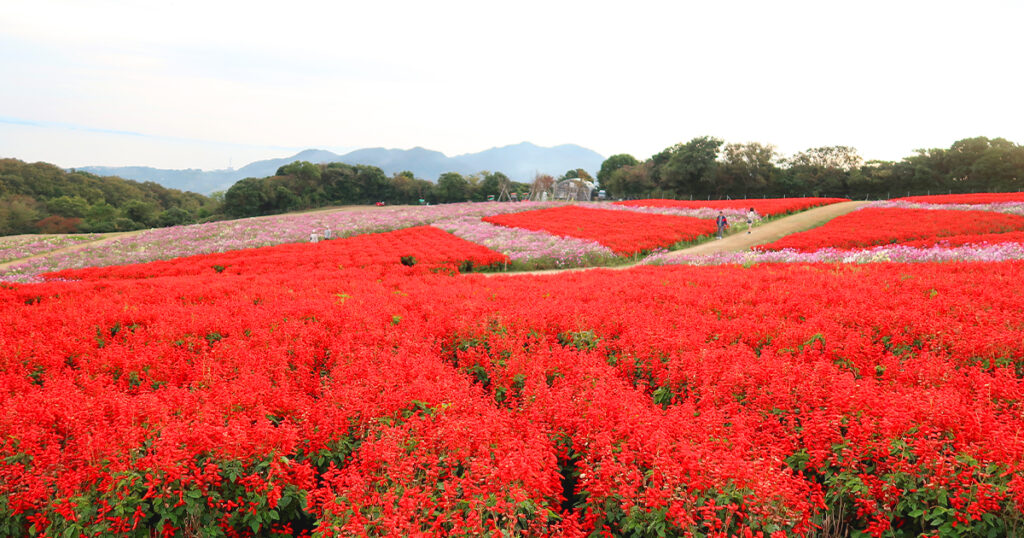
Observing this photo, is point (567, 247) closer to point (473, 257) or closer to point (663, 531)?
point (473, 257)

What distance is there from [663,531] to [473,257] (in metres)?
18.6

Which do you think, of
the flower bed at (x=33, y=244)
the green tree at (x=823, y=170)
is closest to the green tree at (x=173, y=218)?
the flower bed at (x=33, y=244)

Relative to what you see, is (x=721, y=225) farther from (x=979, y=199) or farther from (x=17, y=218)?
(x=17, y=218)

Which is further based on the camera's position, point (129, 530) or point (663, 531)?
point (129, 530)

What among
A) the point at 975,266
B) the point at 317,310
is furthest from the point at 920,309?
the point at 317,310

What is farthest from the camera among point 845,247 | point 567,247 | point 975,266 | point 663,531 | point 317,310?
point 567,247

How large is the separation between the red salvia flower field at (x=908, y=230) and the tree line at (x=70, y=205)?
204ft

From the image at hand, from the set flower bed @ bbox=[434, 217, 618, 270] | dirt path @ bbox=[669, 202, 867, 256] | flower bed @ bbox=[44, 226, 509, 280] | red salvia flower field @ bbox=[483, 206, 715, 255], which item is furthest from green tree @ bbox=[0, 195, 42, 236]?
dirt path @ bbox=[669, 202, 867, 256]

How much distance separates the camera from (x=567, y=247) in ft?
79.6

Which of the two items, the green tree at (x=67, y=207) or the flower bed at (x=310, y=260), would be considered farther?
the green tree at (x=67, y=207)

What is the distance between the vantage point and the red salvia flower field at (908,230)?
21391 millimetres

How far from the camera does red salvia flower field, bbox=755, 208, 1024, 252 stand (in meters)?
21.4

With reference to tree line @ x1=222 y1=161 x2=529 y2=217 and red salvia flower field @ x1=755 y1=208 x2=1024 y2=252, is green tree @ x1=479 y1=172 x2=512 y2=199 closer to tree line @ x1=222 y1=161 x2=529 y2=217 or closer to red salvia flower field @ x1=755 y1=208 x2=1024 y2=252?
tree line @ x1=222 y1=161 x2=529 y2=217

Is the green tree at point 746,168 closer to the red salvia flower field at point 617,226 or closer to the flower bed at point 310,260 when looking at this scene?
the red salvia flower field at point 617,226
